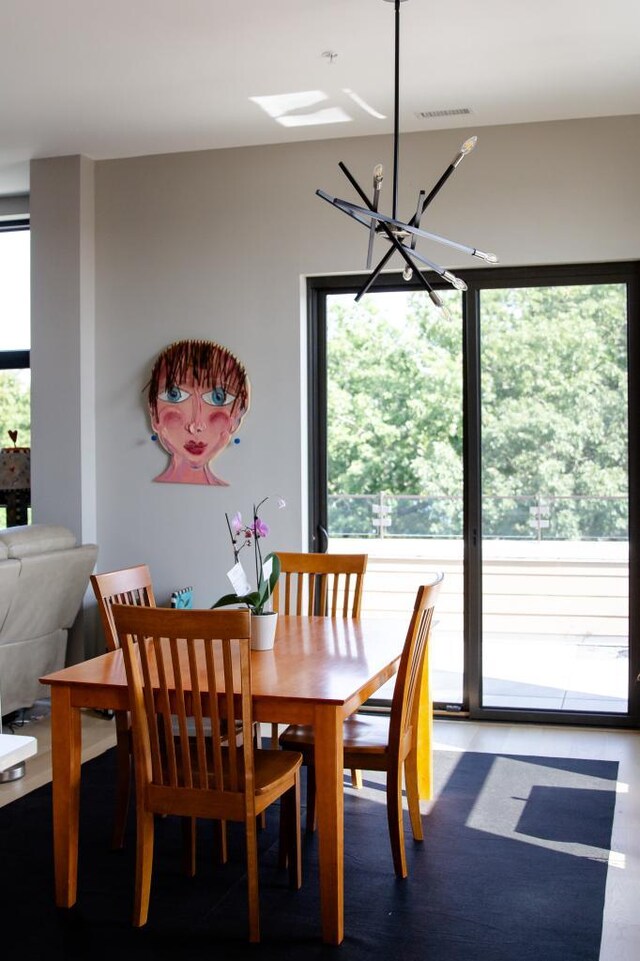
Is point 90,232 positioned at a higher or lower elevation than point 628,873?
higher

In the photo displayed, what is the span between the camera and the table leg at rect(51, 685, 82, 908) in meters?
3.07

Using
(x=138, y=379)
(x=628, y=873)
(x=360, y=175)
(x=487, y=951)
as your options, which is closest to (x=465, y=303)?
(x=360, y=175)

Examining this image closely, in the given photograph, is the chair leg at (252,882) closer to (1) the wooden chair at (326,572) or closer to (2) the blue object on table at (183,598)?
(1) the wooden chair at (326,572)

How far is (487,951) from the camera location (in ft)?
9.18

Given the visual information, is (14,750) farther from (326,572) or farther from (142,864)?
(326,572)

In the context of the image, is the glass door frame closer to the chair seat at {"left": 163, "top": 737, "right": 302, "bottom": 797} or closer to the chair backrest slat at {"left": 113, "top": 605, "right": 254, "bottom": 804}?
the chair seat at {"left": 163, "top": 737, "right": 302, "bottom": 797}

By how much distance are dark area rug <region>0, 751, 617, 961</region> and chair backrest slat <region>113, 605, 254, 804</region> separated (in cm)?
44

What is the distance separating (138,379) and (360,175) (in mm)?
1656

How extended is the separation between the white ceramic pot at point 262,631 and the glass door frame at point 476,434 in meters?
1.97

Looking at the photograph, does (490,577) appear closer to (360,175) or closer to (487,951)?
(360,175)

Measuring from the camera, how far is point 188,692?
2877 mm

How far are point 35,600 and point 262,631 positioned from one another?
178 centimetres

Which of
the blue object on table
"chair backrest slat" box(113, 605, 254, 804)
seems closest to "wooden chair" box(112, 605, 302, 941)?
"chair backrest slat" box(113, 605, 254, 804)

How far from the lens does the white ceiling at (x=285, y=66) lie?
3.78 meters
